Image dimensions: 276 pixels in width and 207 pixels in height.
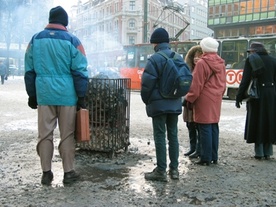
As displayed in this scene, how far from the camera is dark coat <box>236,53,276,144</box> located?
17.6ft

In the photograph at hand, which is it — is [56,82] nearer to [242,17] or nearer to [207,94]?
[207,94]

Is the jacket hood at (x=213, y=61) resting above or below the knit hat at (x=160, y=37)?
below

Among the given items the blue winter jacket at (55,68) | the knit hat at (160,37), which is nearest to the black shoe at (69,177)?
the blue winter jacket at (55,68)

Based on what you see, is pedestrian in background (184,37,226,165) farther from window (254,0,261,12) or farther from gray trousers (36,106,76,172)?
window (254,0,261,12)

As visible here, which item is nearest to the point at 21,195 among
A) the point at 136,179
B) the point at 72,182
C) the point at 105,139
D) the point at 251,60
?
the point at 72,182

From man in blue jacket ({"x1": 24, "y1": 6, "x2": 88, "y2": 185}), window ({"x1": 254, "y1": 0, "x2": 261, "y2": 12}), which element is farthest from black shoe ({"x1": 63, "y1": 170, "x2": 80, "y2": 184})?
window ({"x1": 254, "y1": 0, "x2": 261, "y2": 12})

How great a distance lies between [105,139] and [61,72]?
168 cm

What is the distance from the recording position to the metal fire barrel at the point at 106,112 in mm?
5184

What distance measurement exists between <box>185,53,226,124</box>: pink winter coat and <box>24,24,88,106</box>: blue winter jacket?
66.5 inches

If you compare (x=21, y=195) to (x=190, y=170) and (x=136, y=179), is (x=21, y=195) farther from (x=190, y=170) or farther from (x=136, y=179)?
(x=190, y=170)

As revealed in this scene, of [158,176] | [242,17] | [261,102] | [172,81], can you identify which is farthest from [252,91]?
[242,17]

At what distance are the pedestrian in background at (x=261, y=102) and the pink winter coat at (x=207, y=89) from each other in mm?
633

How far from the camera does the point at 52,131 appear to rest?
157 inches

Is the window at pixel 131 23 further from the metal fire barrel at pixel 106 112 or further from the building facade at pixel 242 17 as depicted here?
the metal fire barrel at pixel 106 112
